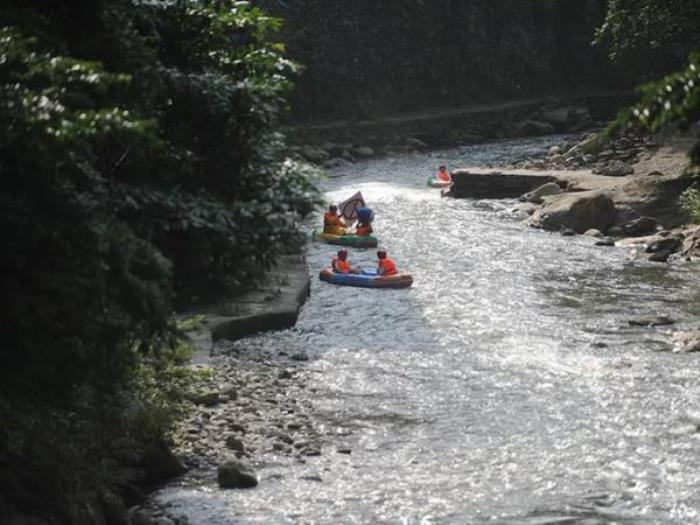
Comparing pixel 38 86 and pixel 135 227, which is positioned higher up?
pixel 38 86

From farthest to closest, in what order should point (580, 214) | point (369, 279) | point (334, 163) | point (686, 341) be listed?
point (334, 163) → point (580, 214) → point (369, 279) → point (686, 341)

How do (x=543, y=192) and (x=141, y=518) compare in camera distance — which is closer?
(x=141, y=518)

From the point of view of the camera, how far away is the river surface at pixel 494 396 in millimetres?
9688

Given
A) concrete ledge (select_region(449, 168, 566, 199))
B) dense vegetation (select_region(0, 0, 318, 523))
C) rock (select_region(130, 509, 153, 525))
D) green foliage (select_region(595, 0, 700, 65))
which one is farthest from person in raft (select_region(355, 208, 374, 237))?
rock (select_region(130, 509, 153, 525))

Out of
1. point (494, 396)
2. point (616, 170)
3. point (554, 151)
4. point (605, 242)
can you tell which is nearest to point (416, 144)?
point (554, 151)

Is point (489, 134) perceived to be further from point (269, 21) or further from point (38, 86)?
point (38, 86)

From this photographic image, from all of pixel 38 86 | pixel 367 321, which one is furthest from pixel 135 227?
pixel 367 321

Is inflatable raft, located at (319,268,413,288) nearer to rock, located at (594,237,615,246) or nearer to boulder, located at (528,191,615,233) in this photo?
rock, located at (594,237,615,246)

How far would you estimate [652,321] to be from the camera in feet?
51.0

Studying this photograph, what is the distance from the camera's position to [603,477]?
33.1 feet

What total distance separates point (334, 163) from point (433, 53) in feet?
41.1

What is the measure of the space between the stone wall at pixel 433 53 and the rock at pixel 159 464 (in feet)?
98.1

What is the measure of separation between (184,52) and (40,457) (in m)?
2.96

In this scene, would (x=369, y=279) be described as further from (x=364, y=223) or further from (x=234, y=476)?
(x=234, y=476)
